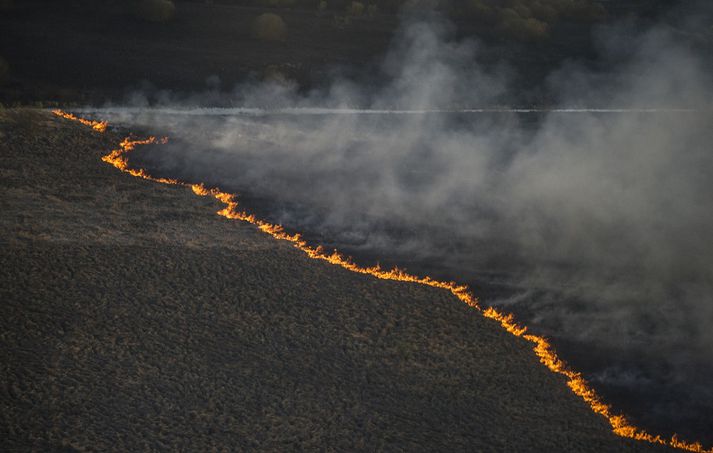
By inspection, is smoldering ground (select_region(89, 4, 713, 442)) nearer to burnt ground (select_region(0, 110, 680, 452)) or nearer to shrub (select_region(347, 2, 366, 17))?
burnt ground (select_region(0, 110, 680, 452))

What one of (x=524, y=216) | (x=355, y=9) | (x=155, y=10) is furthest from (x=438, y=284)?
(x=355, y=9)

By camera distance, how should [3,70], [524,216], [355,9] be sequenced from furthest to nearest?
[355,9] < [3,70] < [524,216]

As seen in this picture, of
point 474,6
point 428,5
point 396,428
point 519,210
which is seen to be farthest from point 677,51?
point 396,428

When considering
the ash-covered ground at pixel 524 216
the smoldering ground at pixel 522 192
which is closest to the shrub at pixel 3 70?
the smoldering ground at pixel 522 192

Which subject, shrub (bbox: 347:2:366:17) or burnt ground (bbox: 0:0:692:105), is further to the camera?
shrub (bbox: 347:2:366:17)

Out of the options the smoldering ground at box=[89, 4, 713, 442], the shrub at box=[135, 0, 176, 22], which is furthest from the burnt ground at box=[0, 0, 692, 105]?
the smoldering ground at box=[89, 4, 713, 442]

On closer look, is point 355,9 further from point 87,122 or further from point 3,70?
point 87,122

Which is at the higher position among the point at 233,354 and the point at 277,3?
the point at 277,3
